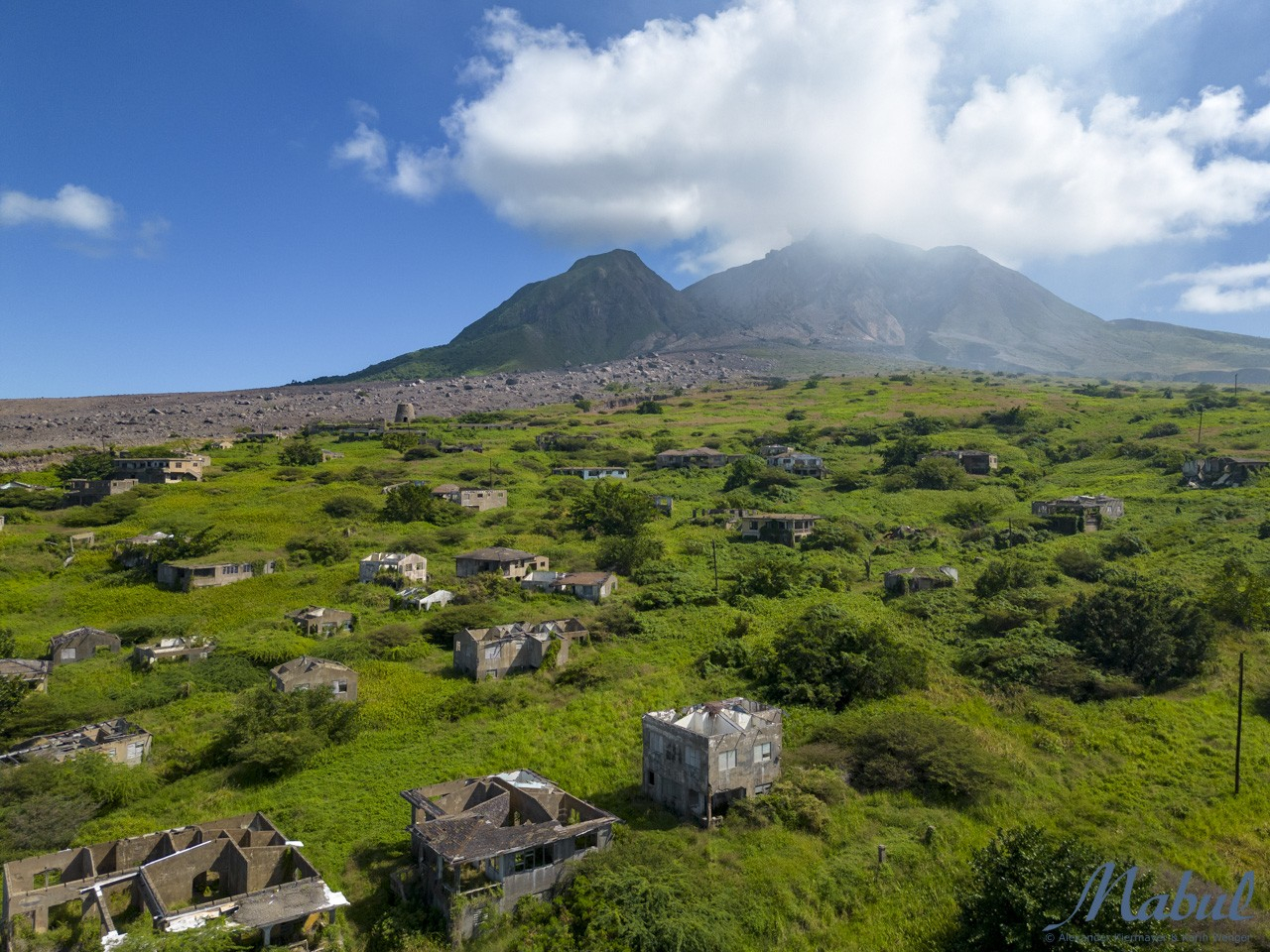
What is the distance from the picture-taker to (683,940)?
55.4 ft

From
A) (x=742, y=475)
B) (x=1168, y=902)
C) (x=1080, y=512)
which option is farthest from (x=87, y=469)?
(x=1168, y=902)

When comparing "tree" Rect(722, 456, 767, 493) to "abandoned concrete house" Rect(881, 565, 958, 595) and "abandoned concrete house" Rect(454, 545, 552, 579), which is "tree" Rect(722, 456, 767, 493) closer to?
"abandoned concrete house" Rect(454, 545, 552, 579)

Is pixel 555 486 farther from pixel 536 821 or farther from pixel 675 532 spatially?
pixel 536 821

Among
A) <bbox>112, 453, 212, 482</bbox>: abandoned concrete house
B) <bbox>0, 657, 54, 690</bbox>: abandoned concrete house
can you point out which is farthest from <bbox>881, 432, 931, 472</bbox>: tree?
<bbox>112, 453, 212, 482</bbox>: abandoned concrete house

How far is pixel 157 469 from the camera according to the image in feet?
232

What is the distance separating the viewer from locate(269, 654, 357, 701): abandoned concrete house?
30797 millimetres

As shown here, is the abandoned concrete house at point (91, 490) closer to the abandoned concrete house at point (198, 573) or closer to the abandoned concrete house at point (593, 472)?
the abandoned concrete house at point (198, 573)

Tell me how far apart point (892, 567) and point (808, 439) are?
42155mm

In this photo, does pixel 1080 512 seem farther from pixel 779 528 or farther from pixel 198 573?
pixel 198 573

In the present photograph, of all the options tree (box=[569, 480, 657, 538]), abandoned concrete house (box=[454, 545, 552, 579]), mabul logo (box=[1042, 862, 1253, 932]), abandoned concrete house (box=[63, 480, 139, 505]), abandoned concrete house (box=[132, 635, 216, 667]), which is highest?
abandoned concrete house (box=[63, 480, 139, 505])

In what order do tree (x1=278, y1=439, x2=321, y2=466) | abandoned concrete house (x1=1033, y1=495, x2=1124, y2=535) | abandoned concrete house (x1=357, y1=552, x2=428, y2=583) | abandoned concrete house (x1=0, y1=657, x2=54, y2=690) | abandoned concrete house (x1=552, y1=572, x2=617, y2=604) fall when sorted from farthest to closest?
tree (x1=278, y1=439, x2=321, y2=466), abandoned concrete house (x1=1033, y1=495, x2=1124, y2=535), abandoned concrete house (x1=357, y1=552, x2=428, y2=583), abandoned concrete house (x1=552, y1=572, x2=617, y2=604), abandoned concrete house (x1=0, y1=657, x2=54, y2=690)

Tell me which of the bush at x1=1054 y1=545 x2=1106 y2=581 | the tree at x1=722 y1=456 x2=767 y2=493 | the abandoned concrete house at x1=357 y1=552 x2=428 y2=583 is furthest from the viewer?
the tree at x1=722 y1=456 x2=767 y2=493

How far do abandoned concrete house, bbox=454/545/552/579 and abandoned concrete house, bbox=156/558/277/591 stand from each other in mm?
11993

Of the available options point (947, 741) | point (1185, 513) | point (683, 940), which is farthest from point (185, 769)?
point (1185, 513)
